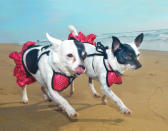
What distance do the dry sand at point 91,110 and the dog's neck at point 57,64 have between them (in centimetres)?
69

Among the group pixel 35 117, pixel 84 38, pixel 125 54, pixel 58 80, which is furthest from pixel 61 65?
pixel 84 38

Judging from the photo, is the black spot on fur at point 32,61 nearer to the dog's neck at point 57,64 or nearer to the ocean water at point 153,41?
→ the dog's neck at point 57,64

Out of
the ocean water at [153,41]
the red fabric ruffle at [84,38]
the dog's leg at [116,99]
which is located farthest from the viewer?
the ocean water at [153,41]

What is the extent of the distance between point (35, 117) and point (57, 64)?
Answer: 89 cm

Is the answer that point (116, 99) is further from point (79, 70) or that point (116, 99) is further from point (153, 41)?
point (153, 41)

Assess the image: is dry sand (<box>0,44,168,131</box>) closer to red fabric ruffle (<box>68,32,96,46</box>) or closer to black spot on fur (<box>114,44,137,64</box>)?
black spot on fur (<box>114,44,137,64</box>)

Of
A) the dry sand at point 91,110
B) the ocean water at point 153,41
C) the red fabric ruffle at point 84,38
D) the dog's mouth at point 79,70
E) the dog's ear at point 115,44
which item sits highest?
the ocean water at point 153,41

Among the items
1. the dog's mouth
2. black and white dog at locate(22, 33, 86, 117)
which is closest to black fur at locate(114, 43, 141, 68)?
black and white dog at locate(22, 33, 86, 117)

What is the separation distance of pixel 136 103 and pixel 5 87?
9.71ft

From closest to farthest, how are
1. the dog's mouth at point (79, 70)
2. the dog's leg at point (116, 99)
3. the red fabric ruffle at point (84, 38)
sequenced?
the dog's mouth at point (79, 70) < the dog's leg at point (116, 99) < the red fabric ruffle at point (84, 38)

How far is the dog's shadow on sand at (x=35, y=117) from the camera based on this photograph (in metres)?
2.47

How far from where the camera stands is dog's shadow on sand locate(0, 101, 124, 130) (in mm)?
2465

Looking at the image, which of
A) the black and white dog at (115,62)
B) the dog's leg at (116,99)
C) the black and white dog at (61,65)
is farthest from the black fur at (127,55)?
the black and white dog at (61,65)

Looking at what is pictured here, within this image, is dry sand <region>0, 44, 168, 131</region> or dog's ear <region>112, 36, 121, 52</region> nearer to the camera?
dry sand <region>0, 44, 168, 131</region>
